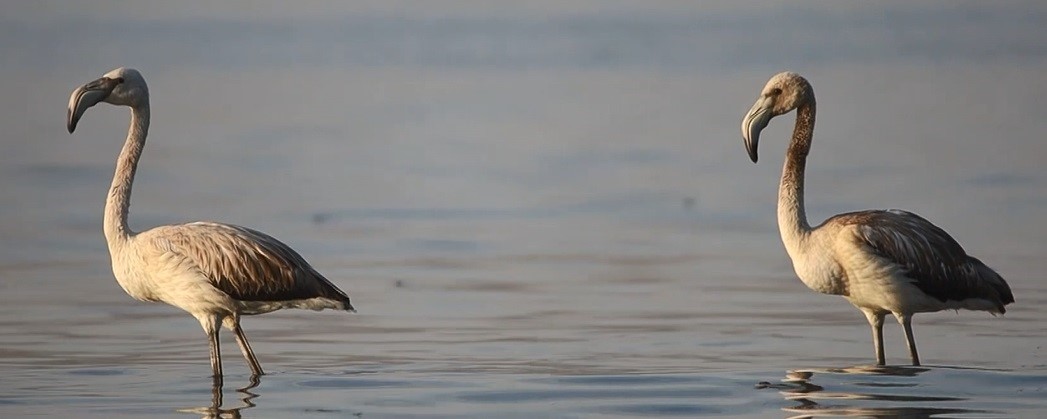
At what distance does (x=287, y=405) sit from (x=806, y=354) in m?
3.19

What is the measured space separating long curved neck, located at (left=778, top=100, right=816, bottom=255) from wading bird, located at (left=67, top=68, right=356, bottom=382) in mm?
2577

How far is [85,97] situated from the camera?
10.6 meters

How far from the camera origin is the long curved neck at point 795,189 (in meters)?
10.8

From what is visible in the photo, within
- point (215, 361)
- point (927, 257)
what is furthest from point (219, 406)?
point (927, 257)

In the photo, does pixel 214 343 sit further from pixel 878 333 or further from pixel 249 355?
pixel 878 333

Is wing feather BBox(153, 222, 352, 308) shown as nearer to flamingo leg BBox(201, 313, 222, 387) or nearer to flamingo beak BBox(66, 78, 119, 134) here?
flamingo leg BBox(201, 313, 222, 387)

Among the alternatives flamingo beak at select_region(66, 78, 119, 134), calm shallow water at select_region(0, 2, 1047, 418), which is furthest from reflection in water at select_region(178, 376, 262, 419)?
flamingo beak at select_region(66, 78, 119, 134)

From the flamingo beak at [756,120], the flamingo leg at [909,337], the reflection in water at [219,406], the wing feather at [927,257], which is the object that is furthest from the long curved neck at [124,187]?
the flamingo leg at [909,337]

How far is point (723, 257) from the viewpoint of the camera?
14.5m

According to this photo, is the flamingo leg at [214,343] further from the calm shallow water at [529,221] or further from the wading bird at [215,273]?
the calm shallow water at [529,221]

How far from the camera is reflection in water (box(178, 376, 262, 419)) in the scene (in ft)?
29.9

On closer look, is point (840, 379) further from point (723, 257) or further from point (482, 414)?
point (723, 257)

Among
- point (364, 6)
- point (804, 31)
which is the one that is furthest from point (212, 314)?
point (364, 6)

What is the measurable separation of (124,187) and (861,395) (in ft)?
14.1
